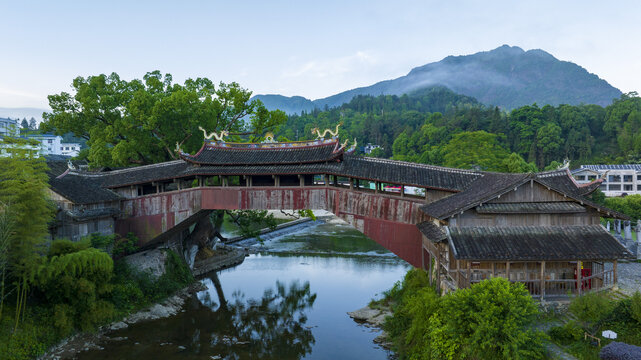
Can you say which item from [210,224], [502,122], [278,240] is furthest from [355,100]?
[210,224]

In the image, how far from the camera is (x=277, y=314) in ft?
79.7

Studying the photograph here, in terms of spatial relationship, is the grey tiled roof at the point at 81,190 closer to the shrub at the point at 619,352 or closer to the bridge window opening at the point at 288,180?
the bridge window opening at the point at 288,180

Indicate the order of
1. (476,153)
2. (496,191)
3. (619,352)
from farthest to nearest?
(476,153) → (496,191) → (619,352)

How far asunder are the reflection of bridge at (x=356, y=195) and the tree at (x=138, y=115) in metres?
6.13

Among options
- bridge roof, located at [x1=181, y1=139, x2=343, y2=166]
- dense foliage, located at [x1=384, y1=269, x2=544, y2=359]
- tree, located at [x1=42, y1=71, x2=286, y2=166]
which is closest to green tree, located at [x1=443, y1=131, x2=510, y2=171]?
tree, located at [x1=42, y1=71, x2=286, y2=166]

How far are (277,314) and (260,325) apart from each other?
1714mm

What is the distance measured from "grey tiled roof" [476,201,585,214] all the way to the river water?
7559 mm

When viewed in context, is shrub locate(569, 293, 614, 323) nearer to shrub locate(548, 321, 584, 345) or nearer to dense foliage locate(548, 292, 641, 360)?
dense foliage locate(548, 292, 641, 360)

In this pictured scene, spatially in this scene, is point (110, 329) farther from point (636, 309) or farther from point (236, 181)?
point (636, 309)

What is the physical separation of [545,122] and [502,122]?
7319 millimetres

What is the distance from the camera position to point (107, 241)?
23094 mm

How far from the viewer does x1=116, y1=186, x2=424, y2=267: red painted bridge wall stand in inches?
862

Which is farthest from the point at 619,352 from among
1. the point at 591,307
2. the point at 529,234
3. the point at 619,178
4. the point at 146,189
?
the point at 619,178

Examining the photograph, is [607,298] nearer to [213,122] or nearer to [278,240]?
[213,122]
